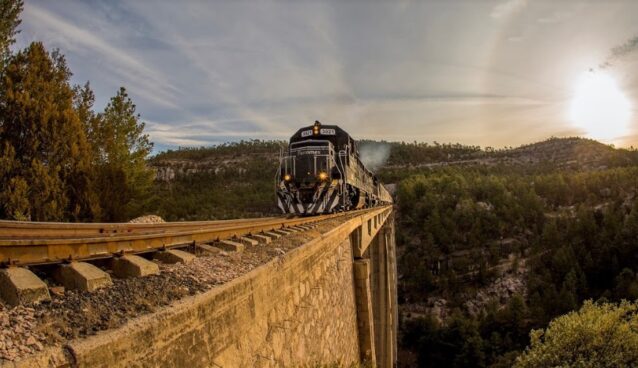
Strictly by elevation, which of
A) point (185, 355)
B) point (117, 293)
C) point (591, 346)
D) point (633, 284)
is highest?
point (117, 293)

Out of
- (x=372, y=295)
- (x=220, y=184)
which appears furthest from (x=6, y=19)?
(x=220, y=184)

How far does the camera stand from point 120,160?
1766cm

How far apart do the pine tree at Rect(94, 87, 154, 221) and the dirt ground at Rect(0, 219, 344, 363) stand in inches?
514

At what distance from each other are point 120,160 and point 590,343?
66.4 ft

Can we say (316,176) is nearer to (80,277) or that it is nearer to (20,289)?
(80,277)

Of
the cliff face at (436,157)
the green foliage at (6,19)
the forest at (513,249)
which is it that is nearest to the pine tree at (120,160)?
the green foliage at (6,19)

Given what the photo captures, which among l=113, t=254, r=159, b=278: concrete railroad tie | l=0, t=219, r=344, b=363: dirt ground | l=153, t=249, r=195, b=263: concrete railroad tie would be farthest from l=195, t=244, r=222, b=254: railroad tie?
l=113, t=254, r=159, b=278: concrete railroad tie

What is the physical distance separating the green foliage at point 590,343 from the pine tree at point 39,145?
16878 millimetres

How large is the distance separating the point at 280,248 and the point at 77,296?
2383 mm

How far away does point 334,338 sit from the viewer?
6285 millimetres

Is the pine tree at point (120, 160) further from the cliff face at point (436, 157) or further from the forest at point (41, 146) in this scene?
the cliff face at point (436, 157)

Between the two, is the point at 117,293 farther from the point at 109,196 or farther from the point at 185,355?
the point at 109,196

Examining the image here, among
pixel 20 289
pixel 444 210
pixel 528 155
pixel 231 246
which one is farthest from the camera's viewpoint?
pixel 528 155

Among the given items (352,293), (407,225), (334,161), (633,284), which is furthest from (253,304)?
(407,225)
